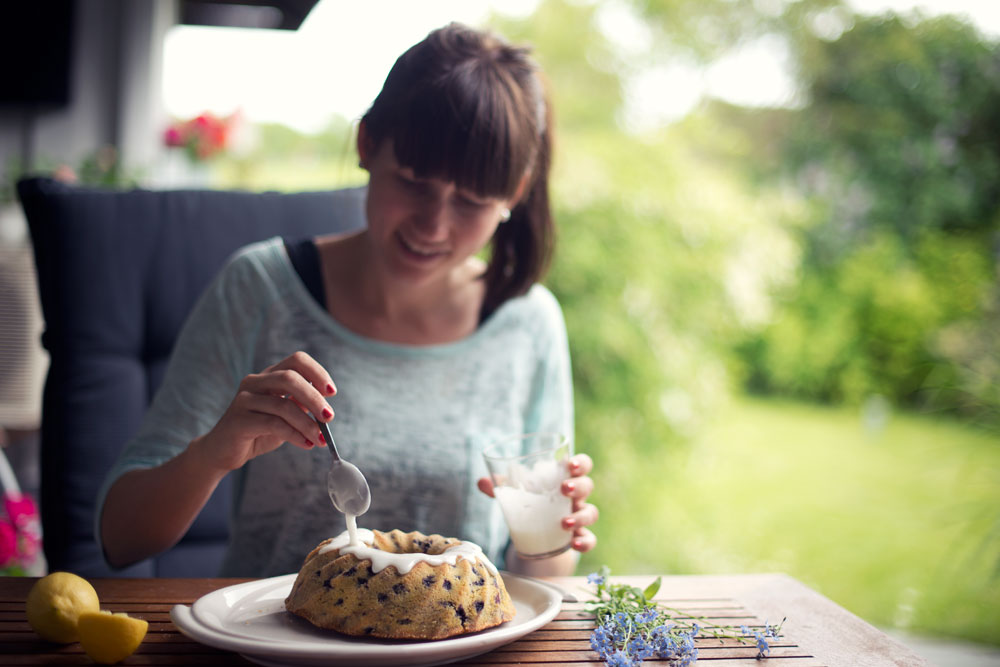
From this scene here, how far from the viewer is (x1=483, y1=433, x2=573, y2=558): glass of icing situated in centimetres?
104

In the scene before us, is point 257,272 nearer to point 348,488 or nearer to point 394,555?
point 348,488

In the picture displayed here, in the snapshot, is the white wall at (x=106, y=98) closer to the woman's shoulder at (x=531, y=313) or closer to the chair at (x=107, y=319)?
the chair at (x=107, y=319)

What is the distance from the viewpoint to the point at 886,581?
13.6 feet

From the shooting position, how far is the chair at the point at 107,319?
149cm

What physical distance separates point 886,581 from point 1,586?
410cm

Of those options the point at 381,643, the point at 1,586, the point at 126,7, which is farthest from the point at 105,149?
the point at 381,643

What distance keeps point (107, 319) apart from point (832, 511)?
15.2ft

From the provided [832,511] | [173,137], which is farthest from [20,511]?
[832,511]

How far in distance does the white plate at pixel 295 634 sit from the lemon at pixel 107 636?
0.14 ft

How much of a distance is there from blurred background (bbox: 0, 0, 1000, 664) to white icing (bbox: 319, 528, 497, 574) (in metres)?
0.75

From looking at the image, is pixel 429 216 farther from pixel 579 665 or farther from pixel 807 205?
pixel 807 205

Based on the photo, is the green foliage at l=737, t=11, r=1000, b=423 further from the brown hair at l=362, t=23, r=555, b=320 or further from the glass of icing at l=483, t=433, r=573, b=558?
the glass of icing at l=483, t=433, r=573, b=558

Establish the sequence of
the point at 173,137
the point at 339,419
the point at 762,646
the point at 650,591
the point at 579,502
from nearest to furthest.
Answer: the point at 762,646, the point at 650,591, the point at 579,502, the point at 339,419, the point at 173,137

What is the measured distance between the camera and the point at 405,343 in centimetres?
144
